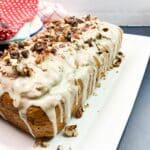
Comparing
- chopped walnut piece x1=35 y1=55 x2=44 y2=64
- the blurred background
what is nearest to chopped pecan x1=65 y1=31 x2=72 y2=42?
chopped walnut piece x1=35 y1=55 x2=44 y2=64

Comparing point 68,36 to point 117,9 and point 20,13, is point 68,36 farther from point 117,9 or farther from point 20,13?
point 117,9

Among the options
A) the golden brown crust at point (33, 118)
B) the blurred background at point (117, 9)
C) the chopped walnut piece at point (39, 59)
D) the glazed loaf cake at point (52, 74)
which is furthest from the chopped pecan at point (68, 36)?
the blurred background at point (117, 9)

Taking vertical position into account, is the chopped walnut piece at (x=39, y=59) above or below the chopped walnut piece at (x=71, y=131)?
above

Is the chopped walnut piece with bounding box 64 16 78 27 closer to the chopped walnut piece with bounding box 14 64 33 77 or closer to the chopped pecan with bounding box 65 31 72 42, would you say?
the chopped pecan with bounding box 65 31 72 42

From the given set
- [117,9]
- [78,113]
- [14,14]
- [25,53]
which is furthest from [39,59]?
[117,9]

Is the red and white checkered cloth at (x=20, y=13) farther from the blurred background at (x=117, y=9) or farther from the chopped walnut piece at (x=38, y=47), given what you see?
the chopped walnut piece at (x=38, y=47)

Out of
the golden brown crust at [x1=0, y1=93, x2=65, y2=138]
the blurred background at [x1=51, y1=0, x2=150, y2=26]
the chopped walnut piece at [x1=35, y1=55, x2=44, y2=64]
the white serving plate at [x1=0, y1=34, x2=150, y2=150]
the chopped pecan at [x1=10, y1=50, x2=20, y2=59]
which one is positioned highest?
the chopped walnut piece at [x1=35, y1=55, x2=44, y2=64]
